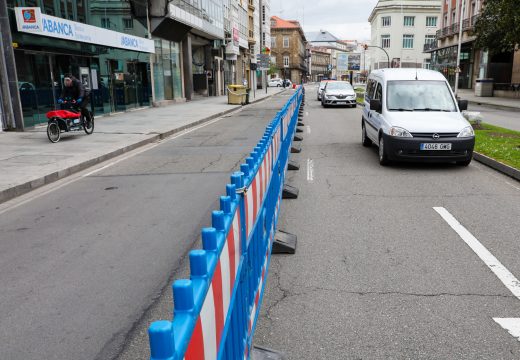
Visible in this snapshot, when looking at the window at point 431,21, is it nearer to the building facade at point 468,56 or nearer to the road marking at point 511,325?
the building facade at point 468,56

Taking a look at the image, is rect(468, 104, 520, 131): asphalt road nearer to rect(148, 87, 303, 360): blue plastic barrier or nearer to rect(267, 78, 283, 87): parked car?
rect(148, 87, 303, 360): blue plastic barrier

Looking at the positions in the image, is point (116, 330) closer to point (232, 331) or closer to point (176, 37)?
point (232, 331)

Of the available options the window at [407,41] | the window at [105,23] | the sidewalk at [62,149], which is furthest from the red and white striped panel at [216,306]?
the window at [407,41]

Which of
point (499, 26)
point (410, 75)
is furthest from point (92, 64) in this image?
point (499, 26)

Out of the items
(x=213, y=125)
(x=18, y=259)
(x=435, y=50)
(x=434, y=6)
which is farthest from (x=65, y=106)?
(x=434, y=6)

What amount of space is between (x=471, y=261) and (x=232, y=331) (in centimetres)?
334

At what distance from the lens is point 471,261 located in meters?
4.68

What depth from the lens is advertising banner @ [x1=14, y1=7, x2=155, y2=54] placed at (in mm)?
15273

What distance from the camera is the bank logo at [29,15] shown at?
15.2 m

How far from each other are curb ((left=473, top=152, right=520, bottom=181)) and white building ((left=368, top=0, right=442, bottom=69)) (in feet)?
317

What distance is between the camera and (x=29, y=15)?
15289 mm

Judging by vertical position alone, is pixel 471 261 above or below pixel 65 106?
below

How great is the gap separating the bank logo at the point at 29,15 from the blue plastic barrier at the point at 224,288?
14.8 meters

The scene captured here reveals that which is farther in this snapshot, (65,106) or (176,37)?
(176,37)
